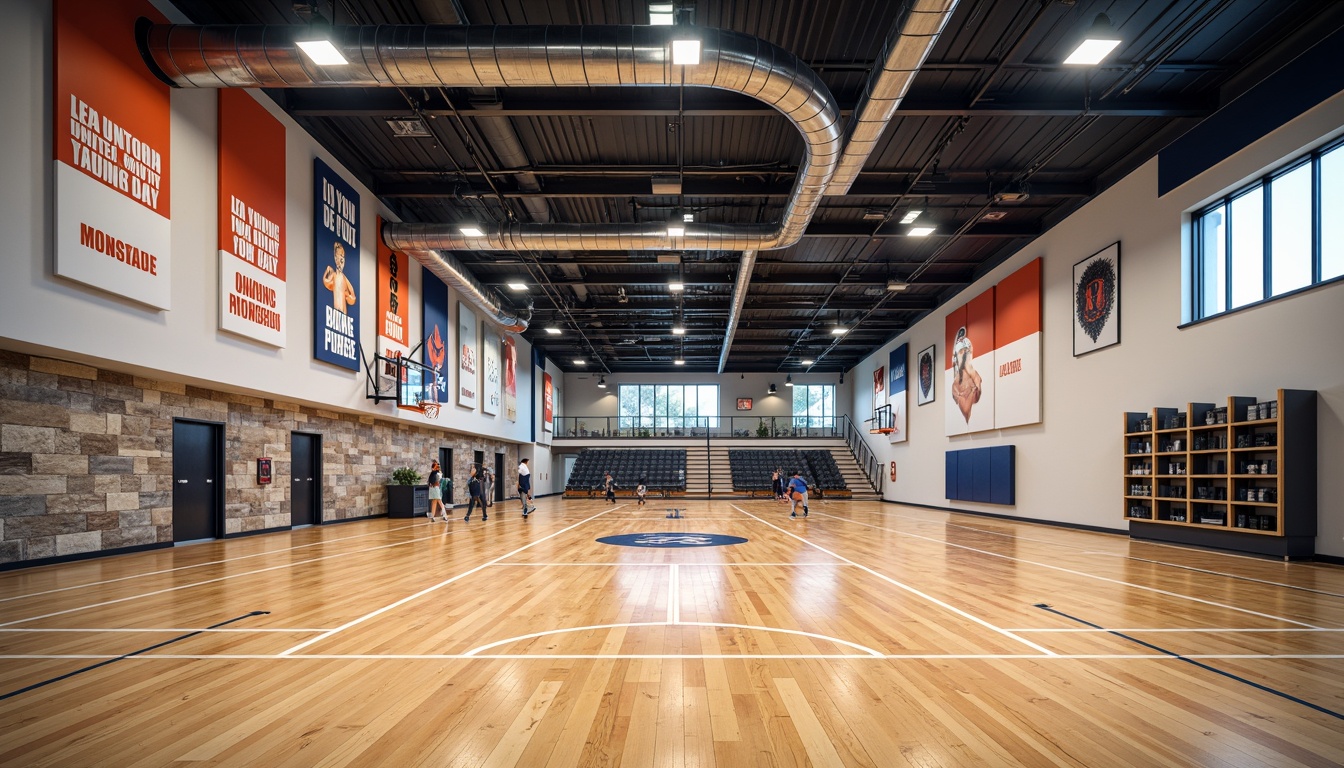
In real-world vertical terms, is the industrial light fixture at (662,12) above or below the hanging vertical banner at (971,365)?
above

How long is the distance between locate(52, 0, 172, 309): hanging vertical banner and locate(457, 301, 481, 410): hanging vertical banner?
9961 mm

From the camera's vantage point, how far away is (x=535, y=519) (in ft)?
51.5

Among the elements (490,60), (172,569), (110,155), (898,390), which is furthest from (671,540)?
(898,390)

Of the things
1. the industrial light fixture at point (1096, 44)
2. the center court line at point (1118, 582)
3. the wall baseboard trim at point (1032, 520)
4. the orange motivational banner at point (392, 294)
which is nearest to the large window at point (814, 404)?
the wall baseboard trim at point (1032, 520)

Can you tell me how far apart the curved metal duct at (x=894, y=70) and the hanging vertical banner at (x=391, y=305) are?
9.25 meters

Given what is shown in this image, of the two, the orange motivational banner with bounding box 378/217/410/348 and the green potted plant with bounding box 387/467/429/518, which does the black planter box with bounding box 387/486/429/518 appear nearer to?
the green potted plant with bounding box 387/467/429/518

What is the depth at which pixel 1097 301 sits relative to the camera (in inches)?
484

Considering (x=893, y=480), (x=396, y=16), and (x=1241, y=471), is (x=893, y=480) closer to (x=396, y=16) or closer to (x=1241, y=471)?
(x=1241, y=471)

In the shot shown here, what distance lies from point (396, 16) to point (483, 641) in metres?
7.70

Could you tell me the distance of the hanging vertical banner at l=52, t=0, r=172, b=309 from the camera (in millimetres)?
6574

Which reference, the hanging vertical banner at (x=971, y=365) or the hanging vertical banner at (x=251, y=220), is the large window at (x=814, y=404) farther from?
the hanging vertical banner at (x=251, y=220)

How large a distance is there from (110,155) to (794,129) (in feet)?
29.5

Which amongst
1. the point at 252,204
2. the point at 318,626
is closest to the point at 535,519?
the point at 252,204

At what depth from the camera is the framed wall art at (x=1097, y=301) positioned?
38.6 ft
